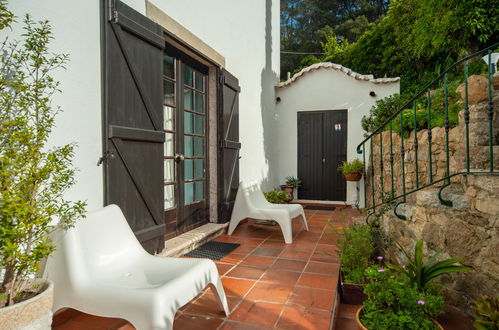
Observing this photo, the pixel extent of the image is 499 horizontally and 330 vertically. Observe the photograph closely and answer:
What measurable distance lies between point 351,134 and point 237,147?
3.04 metres

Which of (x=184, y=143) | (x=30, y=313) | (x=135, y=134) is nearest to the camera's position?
(x=30, y=313)

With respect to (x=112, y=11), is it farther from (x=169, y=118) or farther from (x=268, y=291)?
(x=268, y=291)

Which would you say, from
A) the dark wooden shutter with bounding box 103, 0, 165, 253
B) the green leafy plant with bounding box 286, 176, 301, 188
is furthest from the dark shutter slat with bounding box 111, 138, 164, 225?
the green leafy plant with bounding box 286, 176, 301, 188

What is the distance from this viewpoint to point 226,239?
4078mm

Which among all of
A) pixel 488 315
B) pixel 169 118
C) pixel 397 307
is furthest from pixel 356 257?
pixel 169 118

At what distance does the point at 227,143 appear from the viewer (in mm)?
4516

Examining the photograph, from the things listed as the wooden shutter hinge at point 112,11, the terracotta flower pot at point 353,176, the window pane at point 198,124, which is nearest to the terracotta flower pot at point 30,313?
the wooden shutter hinge at point 112,11

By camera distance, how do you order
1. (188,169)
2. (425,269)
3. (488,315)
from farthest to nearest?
(188,169), (425,269), (488,315)

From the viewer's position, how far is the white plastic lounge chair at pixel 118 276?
1.55 meters

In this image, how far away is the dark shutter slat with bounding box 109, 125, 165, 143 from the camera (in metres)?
2.47

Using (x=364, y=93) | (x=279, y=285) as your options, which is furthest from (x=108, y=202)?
(x=364, y=93)

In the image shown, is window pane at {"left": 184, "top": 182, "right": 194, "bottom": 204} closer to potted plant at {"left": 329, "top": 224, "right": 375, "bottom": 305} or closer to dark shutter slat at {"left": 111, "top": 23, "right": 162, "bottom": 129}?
dark shutter slat at {"left": 111, "top": 23, "right": 162, "bottom": 129}

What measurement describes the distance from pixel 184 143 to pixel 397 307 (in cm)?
284

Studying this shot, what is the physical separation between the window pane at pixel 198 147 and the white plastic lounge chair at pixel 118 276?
2084 mm
